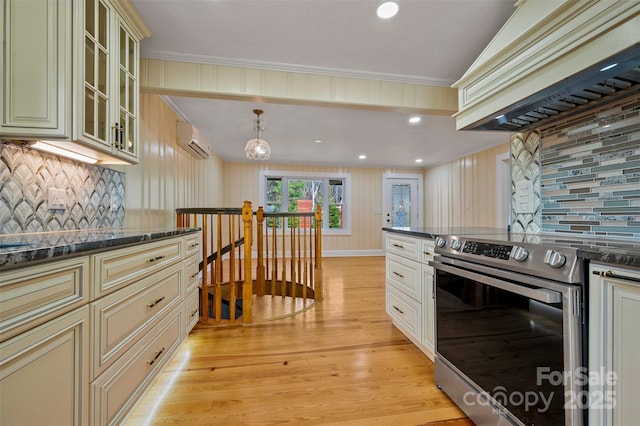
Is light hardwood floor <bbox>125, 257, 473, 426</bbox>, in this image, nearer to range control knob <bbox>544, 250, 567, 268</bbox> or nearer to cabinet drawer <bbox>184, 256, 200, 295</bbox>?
cabinet drawer <bbox>184, 256, 200, 295</bbox>

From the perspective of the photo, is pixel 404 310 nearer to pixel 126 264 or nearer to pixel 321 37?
pixel 126 264

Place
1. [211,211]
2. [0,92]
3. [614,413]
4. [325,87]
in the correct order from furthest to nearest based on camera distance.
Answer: [211,211], [325,87], [0,92], [614,413]

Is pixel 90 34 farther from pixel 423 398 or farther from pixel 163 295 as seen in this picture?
pixel 423 398

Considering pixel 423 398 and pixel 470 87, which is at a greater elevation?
pixel 470 87

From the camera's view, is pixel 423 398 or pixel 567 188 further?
pixel 567 188

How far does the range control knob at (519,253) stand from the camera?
3.47ft

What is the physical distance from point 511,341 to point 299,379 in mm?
1192

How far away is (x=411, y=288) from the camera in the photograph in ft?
6.66

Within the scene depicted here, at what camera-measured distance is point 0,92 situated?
1123 millimetres

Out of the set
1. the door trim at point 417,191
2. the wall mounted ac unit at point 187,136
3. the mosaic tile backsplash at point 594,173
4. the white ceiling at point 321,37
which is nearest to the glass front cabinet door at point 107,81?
the white ceiling at point 321,37

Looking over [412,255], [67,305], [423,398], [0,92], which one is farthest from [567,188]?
[0,92]

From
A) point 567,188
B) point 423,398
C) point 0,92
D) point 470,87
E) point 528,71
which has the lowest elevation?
point 423,398

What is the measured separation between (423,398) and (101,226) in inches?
94.8

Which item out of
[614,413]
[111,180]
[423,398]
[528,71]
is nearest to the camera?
[614,413]
